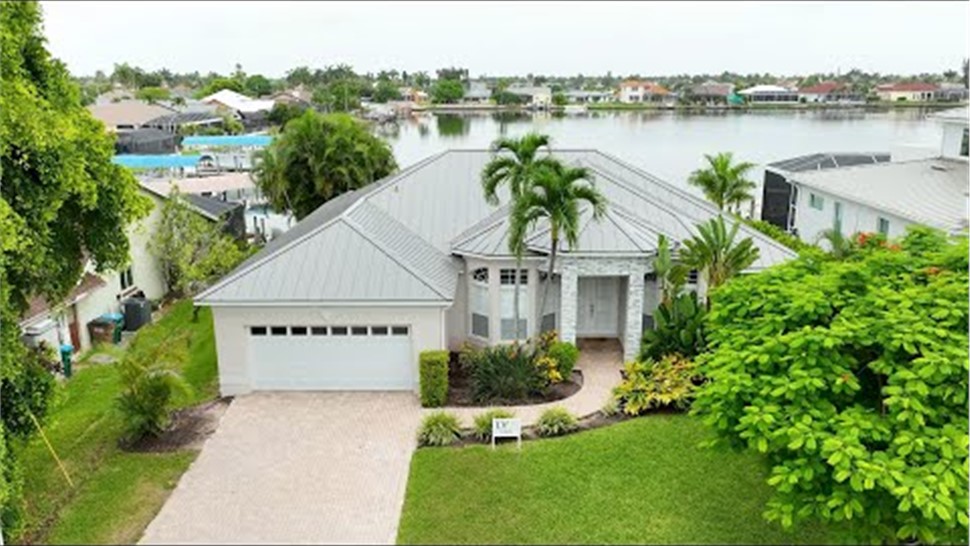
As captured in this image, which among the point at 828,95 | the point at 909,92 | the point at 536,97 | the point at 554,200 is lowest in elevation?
the point at 554,200

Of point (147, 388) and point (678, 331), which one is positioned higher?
point (678, 331)

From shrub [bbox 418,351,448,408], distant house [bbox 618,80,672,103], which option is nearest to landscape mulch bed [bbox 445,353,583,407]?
shrub [bbox 418,351,448,408]

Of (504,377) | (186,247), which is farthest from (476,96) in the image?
(504,377)

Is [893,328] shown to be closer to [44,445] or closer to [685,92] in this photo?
[44,445]

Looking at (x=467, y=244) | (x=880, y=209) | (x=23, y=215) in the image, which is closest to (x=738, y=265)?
(x=467, y=244)

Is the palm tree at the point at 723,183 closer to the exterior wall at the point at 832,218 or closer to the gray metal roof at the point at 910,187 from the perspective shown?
the gray metal roof at the point at 910,187

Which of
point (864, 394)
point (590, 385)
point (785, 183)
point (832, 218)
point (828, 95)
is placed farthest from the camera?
point (828, 95)

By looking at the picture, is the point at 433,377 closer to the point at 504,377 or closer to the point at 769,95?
the point at 504,377
